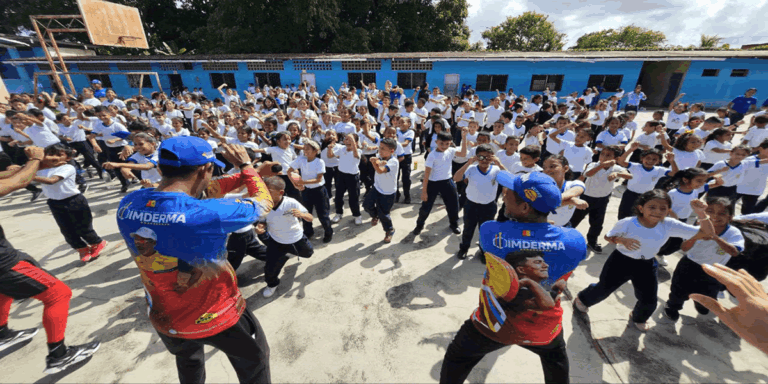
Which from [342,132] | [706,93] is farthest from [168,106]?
[706,93]

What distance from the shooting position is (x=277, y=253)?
3.80 metres

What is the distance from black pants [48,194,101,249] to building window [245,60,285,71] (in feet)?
55.6

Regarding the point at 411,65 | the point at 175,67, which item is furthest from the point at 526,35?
the point at 175,67

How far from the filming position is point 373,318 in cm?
349

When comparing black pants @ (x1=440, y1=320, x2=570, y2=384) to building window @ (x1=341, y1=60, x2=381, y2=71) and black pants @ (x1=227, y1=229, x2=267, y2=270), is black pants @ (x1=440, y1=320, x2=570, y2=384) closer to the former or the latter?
black pants @ (x1=227, y1=229, x2=267, y2=270)

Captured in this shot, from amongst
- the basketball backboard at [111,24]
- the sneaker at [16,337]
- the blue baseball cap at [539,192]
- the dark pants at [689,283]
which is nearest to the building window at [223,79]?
the basketball backboard at [111,24]

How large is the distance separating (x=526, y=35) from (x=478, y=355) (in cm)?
4313

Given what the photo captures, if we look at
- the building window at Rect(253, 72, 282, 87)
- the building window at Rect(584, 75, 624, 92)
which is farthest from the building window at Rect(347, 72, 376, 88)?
the building window at Rect(584, 75, 624, 92)

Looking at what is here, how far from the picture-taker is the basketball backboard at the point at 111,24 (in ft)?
46.0

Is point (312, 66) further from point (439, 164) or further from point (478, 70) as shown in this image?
point (439, 164)

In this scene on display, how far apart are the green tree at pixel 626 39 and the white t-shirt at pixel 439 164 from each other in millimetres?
48634

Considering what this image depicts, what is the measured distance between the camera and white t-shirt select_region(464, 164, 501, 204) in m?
4.05

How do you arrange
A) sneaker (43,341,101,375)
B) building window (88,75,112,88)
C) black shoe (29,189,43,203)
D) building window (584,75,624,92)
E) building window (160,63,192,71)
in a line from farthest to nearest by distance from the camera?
building window (88,75,112,88) < building window (160,63,192,71) < building window (584,75,624,92) < black shoe (29,189,43,203) < sneaker (43,341,101,375)

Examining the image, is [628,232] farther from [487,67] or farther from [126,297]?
[487,67]
